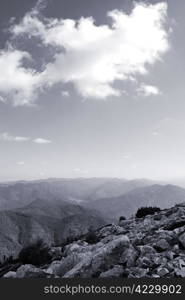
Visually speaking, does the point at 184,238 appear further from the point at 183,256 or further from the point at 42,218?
the point at 42,218

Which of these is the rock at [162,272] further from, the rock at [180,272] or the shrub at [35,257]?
the shrub at [35,257]

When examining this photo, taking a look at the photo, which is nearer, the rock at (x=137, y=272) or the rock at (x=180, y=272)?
the rock at (x=180, y=272)

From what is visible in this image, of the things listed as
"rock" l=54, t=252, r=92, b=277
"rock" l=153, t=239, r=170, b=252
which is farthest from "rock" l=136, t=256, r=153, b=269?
"rock" l=54, t=252, r=92, b=277

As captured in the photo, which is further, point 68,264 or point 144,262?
point 68,264

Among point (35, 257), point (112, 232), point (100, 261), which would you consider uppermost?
point (100, 261)

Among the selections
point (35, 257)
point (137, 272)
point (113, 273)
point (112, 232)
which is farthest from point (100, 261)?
point (112, 232)

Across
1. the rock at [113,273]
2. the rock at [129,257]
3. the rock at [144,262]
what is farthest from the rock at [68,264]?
the rock at [144,262]

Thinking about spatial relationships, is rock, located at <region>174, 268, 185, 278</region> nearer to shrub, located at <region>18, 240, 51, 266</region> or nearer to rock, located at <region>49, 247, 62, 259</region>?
rock, located at <region>49, 247, 62, 259</region>

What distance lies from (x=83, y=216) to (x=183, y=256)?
179m

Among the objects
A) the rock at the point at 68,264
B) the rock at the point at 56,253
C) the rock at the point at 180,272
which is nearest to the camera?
the rock at the point at 180,272

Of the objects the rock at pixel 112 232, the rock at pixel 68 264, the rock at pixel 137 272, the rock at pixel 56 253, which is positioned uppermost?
the rock at pixel 137 272

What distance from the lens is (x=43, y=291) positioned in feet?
24.7

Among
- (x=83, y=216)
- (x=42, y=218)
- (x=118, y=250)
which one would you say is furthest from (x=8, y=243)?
(x=118, y=250)

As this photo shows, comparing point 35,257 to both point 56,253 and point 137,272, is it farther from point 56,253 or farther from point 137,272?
point 137,272
